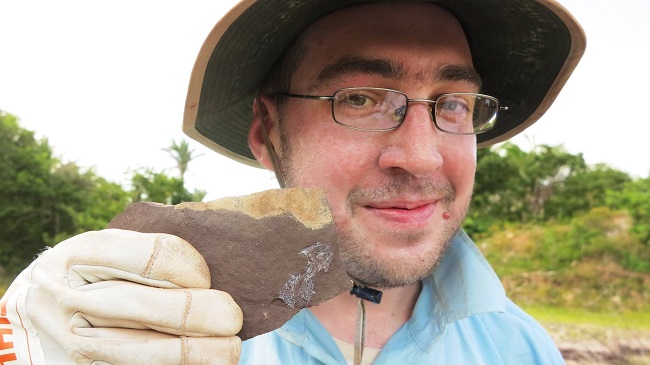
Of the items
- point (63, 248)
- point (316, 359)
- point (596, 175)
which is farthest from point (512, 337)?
point (596, 175)

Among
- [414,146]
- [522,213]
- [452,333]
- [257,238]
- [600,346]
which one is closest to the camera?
[257,238]

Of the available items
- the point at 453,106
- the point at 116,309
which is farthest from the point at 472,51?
the point at 116,309

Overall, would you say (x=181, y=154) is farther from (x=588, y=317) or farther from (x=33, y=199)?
(x=588, y=317)

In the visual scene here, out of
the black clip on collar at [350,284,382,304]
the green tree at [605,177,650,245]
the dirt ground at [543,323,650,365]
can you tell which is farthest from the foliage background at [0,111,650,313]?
the black clip on collar at [350,284,382,304]

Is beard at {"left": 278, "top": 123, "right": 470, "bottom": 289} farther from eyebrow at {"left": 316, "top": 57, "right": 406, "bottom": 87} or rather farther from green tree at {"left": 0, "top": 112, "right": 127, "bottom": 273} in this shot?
green tree at {"left": 0, "top": 112, "right": 127, "bottom": 273}

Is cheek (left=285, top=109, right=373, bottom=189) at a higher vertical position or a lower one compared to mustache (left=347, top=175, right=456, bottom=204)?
higher

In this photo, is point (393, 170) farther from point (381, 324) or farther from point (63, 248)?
point (63, 248)
